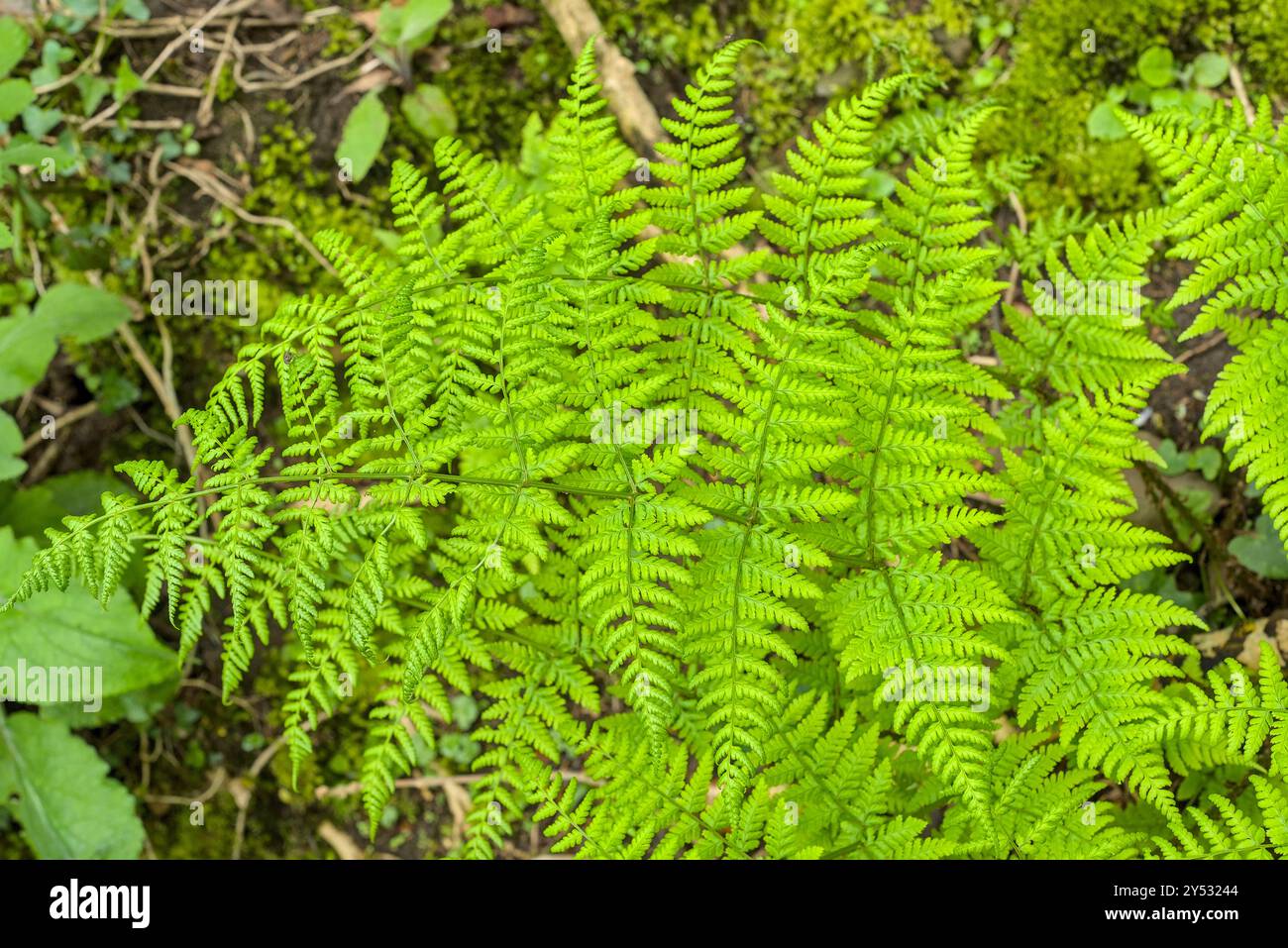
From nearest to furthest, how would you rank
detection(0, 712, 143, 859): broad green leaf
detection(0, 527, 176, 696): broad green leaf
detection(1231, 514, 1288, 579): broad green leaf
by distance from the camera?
detection(1231, 514, 1288, 579): broad green leaf → detection(0, 527, 176, 696): broad green leaf → detection(0, 712, 143, 859): broad green leaf

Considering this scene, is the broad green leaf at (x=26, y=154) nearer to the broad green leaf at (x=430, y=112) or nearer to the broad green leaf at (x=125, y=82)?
the broad green leaf at (x=125, y=82)

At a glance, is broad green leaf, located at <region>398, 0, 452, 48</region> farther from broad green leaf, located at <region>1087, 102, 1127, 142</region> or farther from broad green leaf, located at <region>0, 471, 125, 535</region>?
broad green leaf, located at <region>1087, 102, 1127, 142</region>

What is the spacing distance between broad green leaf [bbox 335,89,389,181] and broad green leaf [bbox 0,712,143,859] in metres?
2.78

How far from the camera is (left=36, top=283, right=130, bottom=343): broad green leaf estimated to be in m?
4.29

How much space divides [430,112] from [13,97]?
6.09ft

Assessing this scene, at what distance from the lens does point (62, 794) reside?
4164mm

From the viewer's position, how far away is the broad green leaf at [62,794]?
13.4 ft

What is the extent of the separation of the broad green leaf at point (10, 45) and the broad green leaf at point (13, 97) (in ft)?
0.19

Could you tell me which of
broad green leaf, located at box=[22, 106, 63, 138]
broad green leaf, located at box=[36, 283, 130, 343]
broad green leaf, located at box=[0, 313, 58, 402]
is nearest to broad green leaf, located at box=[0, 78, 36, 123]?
broad green leaf, located at box=[22, 106, 63, 138]

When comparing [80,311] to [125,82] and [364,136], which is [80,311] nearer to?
[125,82]

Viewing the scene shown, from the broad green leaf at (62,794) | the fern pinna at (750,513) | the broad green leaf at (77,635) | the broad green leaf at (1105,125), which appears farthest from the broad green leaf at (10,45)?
the broad green leaf at (1105,125)

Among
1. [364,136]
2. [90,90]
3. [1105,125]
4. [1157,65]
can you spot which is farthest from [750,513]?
[90,90]

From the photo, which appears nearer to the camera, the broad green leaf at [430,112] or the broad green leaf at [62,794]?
the broad green leaf at [62,794]
